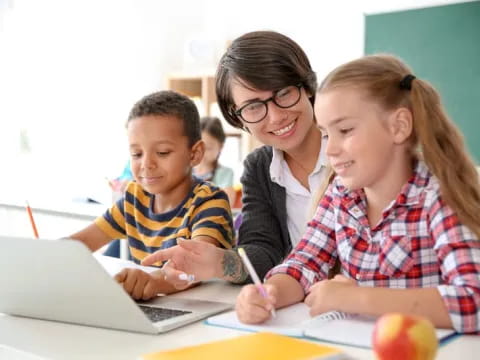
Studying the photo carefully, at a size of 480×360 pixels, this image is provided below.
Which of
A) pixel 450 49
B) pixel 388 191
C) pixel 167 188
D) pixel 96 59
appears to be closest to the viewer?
pixel 388 191

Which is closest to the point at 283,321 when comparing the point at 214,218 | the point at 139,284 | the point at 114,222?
the point at 139,284

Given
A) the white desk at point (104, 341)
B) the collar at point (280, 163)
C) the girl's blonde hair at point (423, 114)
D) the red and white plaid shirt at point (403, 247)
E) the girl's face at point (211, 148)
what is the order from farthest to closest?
1. the girl's face at point (211, 148)
2. the collar at point (280, 163)
3. the girl's blonde hair at point (423, 114)
4. the red and white plaid shirt at point (403, 247)
5. the white desk at point (104, 341)

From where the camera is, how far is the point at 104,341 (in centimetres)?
102

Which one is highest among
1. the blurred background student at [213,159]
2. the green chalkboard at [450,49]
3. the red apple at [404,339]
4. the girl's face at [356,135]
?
the green chalkboard at [450,49]

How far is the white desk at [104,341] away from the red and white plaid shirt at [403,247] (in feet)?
0.29

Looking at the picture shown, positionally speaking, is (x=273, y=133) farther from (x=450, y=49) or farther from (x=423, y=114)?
(x=450, y=49)

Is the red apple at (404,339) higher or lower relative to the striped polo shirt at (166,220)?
higher

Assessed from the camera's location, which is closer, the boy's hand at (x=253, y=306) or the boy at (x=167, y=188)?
the boy's hand at (x=253, y=306)

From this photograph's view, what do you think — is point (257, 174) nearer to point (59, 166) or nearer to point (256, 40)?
point (256, 40)

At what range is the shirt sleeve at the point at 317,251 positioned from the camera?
132cm

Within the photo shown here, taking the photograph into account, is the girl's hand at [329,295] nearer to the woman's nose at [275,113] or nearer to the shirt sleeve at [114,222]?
the woman's nose at [275,113]

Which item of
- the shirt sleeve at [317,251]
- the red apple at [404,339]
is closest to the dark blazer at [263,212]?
the shirt sleeve at [317,251]

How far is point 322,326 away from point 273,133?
0.73m

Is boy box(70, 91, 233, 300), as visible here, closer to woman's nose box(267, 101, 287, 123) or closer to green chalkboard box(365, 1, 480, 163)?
woman's nose box(267, 101, 287, 123)
